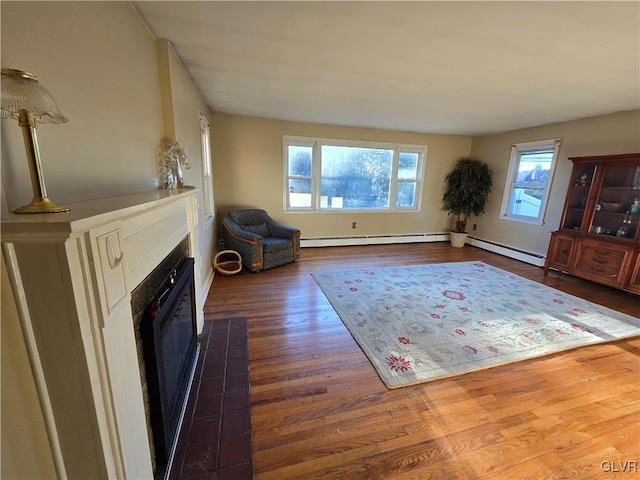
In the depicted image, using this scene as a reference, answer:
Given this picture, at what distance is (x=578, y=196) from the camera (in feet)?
12.2

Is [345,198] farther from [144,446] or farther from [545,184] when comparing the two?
[144,446]

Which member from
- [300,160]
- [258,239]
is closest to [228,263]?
[258,239]

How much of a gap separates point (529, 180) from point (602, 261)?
1.89 meters

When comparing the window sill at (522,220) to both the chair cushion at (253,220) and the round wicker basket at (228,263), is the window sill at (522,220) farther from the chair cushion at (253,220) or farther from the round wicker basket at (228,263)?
the round wicker basket at (228,263)

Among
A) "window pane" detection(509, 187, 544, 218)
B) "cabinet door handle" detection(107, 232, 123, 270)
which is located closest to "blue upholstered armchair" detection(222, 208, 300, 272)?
"cabinet door handle" detection(107, 232, 123, 270)

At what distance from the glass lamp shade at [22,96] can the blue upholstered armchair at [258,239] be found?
9.94ft

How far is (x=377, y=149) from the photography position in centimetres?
523

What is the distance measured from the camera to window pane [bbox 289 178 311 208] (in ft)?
16.2

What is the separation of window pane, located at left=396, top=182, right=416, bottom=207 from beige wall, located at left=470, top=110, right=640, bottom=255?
1424mm

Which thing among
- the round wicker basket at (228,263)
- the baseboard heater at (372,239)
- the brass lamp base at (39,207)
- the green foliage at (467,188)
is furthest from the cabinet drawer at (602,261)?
the brass lamp base at (39,207)

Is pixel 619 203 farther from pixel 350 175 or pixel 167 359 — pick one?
pixel 167 359

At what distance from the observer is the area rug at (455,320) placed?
2062mm

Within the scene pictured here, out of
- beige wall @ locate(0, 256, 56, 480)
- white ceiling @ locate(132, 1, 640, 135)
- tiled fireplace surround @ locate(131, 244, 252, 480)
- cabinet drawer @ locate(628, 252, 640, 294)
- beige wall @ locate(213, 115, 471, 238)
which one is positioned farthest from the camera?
beige wall @ locate(213, 115, 471, 238)

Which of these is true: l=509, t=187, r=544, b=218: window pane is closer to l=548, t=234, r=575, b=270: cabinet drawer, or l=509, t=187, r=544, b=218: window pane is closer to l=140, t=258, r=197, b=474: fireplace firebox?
l=548, t=234, r=575, b=270: cabinet drawer
